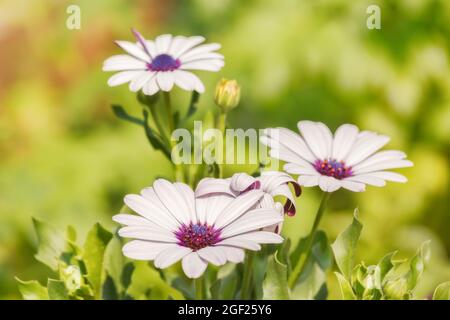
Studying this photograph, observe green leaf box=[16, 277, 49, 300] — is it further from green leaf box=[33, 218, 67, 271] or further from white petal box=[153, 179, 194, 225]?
white petal box=[153, 179, 194, 225]

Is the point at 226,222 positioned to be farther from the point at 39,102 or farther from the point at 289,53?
the point at 39,102

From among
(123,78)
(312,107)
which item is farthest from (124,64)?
(312,107)

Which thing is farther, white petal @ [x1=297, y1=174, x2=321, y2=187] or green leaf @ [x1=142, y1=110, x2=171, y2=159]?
green leaf @ [x1=142, y1=110, x2=171, y2=159]

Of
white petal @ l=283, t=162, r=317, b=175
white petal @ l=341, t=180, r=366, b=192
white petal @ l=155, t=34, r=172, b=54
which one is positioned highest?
white petal @ l=155, t=34, r=172, b=54

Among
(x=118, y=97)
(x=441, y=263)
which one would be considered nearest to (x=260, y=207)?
(x=441, y=263)

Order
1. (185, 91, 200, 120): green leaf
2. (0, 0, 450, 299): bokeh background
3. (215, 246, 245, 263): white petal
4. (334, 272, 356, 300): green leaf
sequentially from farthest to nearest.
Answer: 1. (0, 0, 450, 299): bokeh background
2. (185, 91, 200, 120): green leaf
3. (334, 272, 356, 300): green leaf
4. (215, 246, 245, 263): white petal

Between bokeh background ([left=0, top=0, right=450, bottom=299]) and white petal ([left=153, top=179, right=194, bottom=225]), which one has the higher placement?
bokeh background ([left=0, top=0, right=450, bottom=299])

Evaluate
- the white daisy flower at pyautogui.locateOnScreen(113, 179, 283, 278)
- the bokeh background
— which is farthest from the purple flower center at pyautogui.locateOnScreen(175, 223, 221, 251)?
the bokeh background

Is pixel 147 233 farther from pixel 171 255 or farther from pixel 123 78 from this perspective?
pixel 123 78
